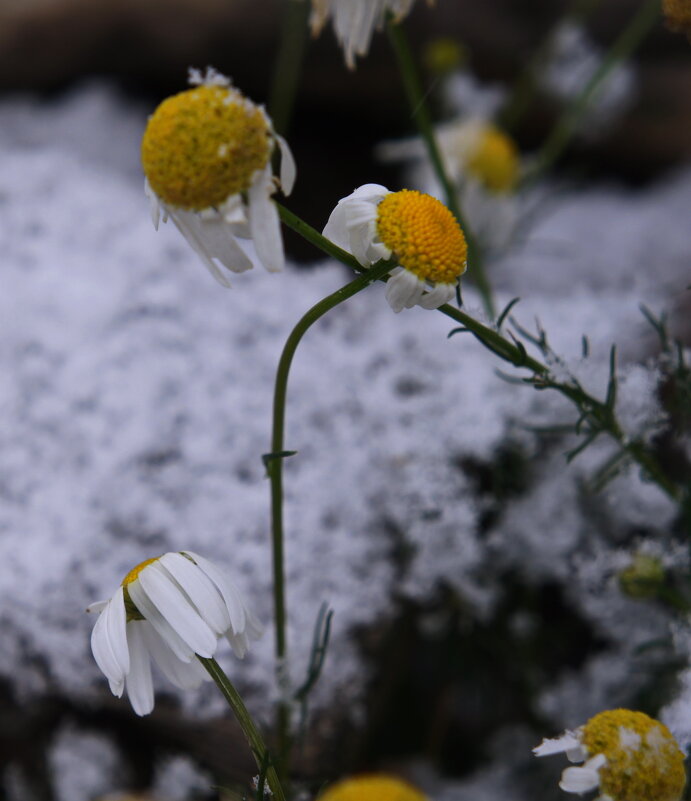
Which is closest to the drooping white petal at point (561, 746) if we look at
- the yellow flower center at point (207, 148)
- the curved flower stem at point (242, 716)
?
the curved flower stem at point (242, 716)

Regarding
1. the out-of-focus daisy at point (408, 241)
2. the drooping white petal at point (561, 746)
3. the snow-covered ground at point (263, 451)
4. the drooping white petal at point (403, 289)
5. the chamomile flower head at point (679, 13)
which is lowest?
the snow-covered ground at point (263, 451)

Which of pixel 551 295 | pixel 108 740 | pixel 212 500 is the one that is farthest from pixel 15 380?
pixel 551 295

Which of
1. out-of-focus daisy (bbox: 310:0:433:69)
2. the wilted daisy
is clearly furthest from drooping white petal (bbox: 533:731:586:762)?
out-of-focus daisy (bbox: 310:0:433:69)

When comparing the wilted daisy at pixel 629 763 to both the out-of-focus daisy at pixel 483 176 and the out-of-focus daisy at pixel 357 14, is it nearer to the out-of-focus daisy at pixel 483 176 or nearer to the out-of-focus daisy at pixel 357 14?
the out-of-focus daisy at pixel 357 14

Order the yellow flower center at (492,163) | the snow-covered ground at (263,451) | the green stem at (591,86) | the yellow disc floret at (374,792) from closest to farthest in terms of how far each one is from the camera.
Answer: the yellow disc floret at (374,792), the snow-covered ground at (263,451), the green stem at (591,86), the yellow flower center at (492,163)

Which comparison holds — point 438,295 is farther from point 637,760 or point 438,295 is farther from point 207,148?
point 637,760

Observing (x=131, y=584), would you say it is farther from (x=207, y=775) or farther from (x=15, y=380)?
(x=15, y=380)
